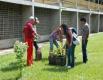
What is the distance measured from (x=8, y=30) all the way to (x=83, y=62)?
1024 cm

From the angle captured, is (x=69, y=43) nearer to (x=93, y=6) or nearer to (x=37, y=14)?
(x=37, y=14)

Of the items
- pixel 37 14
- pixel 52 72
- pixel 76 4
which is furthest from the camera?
pixel 76 4

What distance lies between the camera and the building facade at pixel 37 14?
76.6ft

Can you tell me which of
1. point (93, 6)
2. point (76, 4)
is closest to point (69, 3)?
point (76, 4)

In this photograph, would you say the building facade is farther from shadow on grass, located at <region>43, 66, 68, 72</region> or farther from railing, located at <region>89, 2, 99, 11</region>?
shadow on grass, located at <region>43, 66, 68, 72</region>

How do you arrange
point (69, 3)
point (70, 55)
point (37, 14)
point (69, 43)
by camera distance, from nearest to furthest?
point (69, 43)
point (70, 55)
point (37, 14)
point (69, 3)

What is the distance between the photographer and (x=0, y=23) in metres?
22.9

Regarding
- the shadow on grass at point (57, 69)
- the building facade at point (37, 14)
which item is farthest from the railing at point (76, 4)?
the shadow on grass at point (57, 69)

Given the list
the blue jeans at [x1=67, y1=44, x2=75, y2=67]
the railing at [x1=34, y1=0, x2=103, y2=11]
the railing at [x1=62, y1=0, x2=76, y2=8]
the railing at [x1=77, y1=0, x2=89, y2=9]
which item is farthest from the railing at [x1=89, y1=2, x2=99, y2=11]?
the blue jeans at [x1=67, y1=44, x2=75, y2=67]

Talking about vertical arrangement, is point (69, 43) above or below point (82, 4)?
below

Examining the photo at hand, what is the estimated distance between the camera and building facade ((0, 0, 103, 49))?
23356mm

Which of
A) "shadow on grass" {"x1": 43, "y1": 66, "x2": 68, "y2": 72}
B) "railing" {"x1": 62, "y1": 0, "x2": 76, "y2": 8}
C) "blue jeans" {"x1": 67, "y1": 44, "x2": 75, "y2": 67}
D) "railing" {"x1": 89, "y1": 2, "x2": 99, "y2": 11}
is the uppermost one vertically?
"railing" {"x1": 62, "y1": 0, "x2": 76, "y2": 8}

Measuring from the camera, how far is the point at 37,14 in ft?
97.1

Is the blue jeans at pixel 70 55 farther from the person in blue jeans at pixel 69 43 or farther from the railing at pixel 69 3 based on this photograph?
the railing at pixel 69 3
